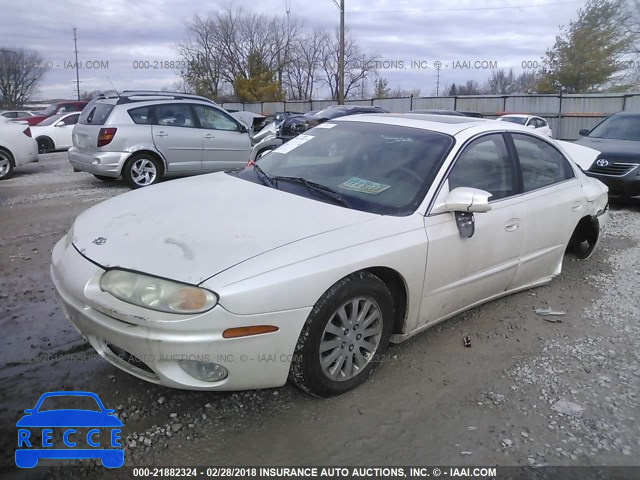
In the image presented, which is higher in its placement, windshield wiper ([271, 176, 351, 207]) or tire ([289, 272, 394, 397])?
windshield wiper ([271, 176, 351, 207])

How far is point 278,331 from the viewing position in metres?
2.48

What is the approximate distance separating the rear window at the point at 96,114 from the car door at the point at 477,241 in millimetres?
7462

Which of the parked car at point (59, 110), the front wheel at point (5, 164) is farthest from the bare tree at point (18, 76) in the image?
the front wheel at point (5, 164)

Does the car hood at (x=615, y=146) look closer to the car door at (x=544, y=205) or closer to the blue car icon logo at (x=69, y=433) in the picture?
the car door at (x=544, y=205)

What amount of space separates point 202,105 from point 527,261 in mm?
7567

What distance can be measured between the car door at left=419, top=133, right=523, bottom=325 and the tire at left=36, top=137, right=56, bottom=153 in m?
16.4

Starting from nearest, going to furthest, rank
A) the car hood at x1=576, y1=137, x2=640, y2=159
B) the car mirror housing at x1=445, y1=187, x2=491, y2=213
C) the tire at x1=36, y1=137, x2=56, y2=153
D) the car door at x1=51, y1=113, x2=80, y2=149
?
1. the car mirror housing at x1=445, y1=187, x2=491, y2=213
2. the car hood at x1=576, y1=137, x2=640, y2=159
3. the tire at x1=36, y1=137, x2=56, y2=153
4. the car door at x1=51, y1=113, x2=80, y2=149

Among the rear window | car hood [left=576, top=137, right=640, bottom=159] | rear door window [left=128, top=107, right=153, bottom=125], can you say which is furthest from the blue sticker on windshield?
the rear window

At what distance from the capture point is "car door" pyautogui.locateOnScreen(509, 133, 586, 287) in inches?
156

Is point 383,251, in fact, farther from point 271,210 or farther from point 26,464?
point 26,464

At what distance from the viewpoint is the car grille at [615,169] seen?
800cm

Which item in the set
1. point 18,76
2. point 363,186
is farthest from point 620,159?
point 18,76

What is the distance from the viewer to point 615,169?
26.8 feet

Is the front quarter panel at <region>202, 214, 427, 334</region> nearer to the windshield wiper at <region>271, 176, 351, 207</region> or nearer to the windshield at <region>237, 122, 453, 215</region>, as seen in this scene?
the windshield at <region>237, 122, 453, 215</region>
